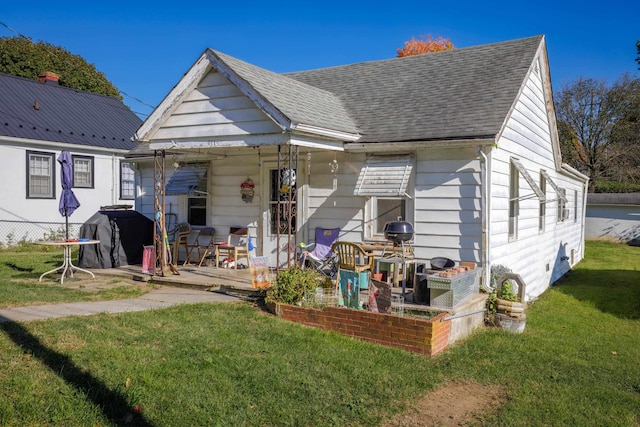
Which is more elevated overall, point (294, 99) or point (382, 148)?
point (294, 99)

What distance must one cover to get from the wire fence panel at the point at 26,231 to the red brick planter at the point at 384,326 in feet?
45.0

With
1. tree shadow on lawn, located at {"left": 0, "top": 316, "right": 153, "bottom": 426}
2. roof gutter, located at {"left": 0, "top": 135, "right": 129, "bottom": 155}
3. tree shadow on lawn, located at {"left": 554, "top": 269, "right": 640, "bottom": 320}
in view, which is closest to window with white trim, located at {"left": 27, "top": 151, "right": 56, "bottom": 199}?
roof gutter, located at {"left": 0, "top": 135, "right": 129, "bottom": 155}

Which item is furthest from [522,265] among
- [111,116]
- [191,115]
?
[111,116]

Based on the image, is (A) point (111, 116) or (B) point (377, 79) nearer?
(B) point (377, 79)

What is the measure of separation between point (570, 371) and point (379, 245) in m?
4.16

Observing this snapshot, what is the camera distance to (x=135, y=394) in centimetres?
455

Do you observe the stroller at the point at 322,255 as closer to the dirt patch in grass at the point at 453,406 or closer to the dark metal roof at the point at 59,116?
the dirt patch in grass at the point at 453,406

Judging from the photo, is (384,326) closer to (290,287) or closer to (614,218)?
(290,287)

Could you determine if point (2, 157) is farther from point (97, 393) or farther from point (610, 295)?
point (610, 295)

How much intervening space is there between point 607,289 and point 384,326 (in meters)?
9.57

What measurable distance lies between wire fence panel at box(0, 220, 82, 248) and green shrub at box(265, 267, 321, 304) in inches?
506

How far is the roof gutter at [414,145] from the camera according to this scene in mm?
8611

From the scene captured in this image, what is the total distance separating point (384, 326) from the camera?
21.6ft

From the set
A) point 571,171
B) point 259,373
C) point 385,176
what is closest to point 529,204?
→ point 385,176
